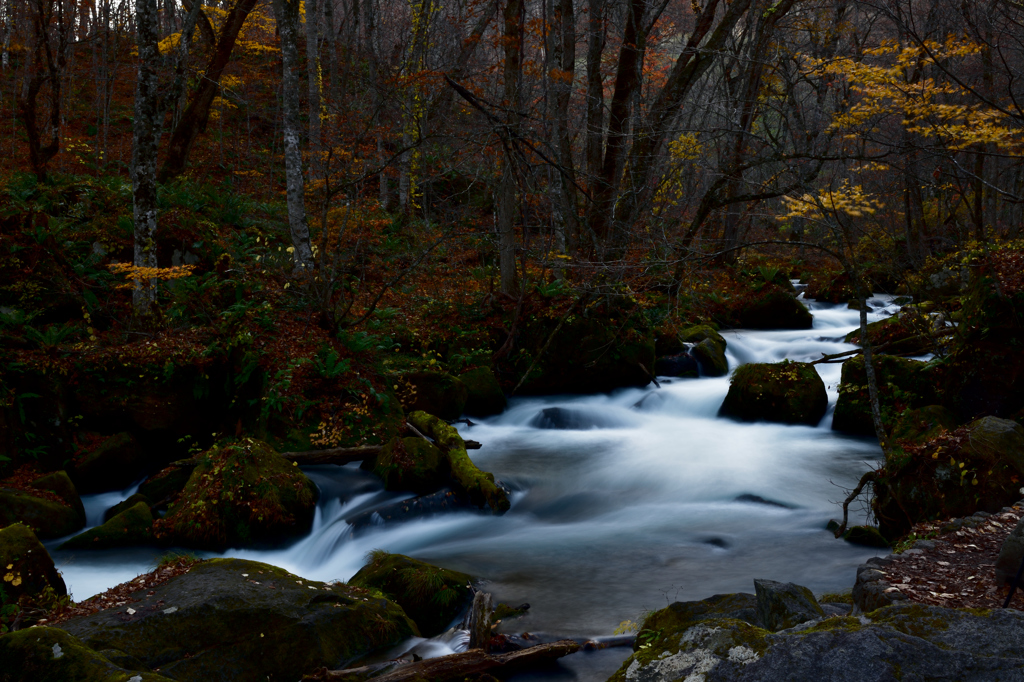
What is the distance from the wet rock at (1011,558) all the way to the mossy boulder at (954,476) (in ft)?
7.20

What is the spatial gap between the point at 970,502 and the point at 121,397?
979 centimetres

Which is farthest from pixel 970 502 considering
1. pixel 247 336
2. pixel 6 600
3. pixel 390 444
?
pixel 247 336

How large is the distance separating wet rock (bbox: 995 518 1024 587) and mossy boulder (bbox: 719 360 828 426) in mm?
7365

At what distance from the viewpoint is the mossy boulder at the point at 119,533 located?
6680 mm

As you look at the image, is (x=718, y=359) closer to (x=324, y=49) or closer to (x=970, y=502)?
(x=970, y=502)

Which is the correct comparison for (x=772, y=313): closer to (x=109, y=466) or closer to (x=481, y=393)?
(x=481, y=393)

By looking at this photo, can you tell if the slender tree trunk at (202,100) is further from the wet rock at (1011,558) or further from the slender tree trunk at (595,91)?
the wet rock at (1011,558)

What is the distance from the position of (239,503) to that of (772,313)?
48.0 feet

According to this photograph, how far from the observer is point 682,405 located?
1237cm

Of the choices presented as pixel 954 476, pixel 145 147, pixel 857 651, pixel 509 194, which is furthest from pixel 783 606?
pixel 145 147

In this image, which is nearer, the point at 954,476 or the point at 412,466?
the point at 954,476

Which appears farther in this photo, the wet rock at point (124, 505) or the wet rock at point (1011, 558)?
the wet rock at point (124, 505)

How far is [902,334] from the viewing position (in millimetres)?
11742

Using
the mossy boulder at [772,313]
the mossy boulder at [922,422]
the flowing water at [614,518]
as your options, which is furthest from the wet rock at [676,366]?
the mossy boulder at [922,422]
